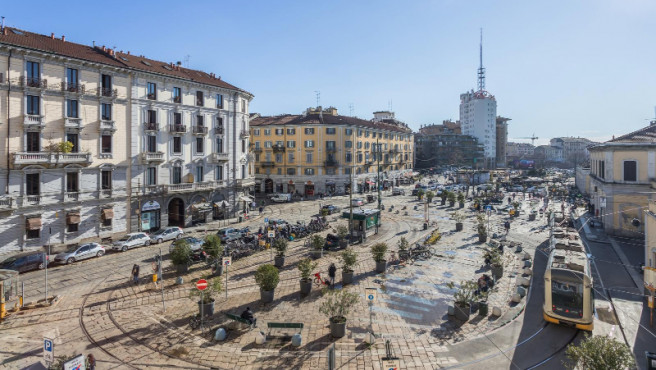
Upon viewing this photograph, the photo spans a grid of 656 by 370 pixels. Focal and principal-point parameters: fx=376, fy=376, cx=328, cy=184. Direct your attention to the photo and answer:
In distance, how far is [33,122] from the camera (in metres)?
29.7

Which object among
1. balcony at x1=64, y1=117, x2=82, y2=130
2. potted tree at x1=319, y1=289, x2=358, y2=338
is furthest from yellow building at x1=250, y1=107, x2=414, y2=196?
potted tree at x1=319, y1=289, x2=358, y2=338

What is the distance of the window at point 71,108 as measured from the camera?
3200cm

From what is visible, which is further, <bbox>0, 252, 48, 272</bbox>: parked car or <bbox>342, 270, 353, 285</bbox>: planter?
<bbox>0, 252, 48, 272</bbox>: parked car

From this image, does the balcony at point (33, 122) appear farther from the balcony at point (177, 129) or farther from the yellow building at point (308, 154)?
the yellow building at point (308, 154)

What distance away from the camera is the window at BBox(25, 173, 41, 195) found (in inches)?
1176

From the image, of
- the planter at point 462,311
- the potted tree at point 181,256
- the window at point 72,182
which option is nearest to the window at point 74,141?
the window at point 72,182

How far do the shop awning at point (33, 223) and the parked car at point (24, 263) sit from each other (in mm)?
3409

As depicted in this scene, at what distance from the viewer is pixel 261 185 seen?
74062 mm

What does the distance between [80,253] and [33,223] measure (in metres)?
4.76

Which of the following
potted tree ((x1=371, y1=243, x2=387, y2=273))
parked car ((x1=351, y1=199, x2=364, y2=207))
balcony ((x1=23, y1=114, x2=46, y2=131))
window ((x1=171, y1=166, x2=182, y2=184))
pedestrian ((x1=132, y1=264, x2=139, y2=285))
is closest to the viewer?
pedestrian ((x1=132, y1=264, x2=139, y2=285))

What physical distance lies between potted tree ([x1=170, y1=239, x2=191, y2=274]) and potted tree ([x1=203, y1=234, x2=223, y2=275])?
1502 millimetres

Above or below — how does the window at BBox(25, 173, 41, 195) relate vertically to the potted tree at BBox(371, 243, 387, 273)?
above

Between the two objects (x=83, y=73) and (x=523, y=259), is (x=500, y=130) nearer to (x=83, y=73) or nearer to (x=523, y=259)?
(x=523, y=259)

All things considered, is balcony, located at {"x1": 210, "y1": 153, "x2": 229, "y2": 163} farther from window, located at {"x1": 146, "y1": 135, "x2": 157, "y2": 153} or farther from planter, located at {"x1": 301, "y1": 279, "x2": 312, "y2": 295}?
planter, located at {"x1": 301, "y1": 279, "x2": 312, "y2": 295}
